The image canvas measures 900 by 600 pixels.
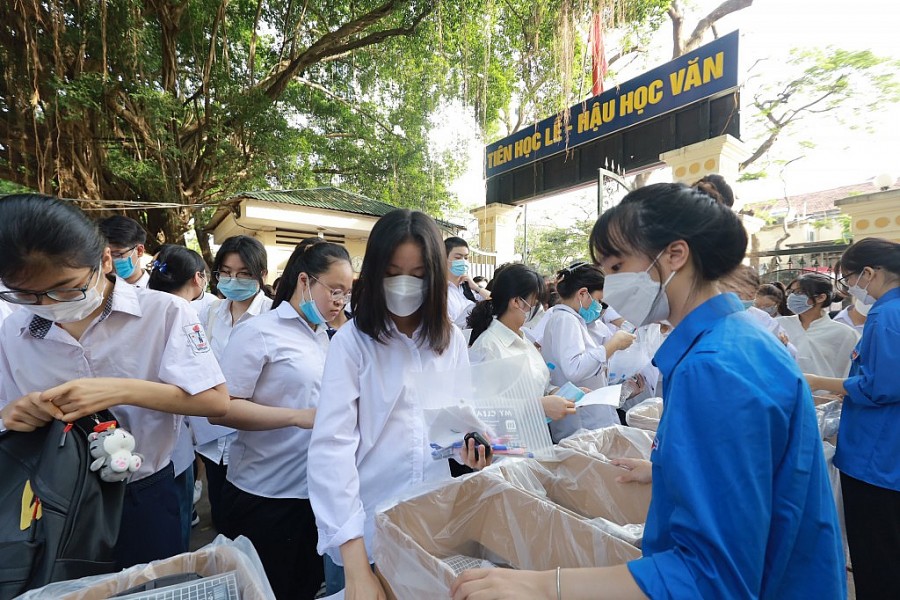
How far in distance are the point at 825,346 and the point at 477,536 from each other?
395 centimetres

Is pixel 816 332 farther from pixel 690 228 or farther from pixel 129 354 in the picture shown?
pixel 129 354

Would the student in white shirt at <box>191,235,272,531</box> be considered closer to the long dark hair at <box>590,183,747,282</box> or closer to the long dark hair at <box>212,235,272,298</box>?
the long dark hair at <box>212,235,272,298</box>

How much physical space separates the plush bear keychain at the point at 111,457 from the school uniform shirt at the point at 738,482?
118 cm

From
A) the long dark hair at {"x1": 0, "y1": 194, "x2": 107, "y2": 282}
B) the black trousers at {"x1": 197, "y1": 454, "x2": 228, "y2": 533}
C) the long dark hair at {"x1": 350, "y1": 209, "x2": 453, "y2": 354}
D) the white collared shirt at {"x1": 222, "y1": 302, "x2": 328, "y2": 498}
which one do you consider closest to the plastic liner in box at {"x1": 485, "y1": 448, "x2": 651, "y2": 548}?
the long dark hair at {"x1": 350, "y1": 209, "x2": 453, "y2": 354}

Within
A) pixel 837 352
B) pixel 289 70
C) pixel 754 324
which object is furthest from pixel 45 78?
pixel 837 352

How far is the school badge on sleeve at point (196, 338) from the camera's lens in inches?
56.7

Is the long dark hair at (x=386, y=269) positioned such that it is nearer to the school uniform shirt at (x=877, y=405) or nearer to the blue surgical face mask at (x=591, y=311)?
the school uniform shirt at (x=877, y=405)

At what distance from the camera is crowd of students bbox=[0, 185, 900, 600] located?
0.71 metres

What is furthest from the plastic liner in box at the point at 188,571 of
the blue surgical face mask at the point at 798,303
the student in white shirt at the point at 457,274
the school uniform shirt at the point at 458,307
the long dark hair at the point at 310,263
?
the blue surgical face mask at the point at 798,303

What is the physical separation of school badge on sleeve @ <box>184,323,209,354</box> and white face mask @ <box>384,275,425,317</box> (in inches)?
24.9

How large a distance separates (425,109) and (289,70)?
11.0 feet

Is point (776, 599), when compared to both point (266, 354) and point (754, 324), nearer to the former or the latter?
point (754, 324)

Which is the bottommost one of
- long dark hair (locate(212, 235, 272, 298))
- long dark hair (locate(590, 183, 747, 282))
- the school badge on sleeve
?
the school badge on sleeve

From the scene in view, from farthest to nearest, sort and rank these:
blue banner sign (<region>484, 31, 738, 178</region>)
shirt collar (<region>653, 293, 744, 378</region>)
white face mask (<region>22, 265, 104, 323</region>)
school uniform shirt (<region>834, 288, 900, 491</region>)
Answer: blue banner sign (<region>484, 31, 738, 178</region>) < school uniform shirt (<region>834, 288, 900, 491</region>) < white face mask (<region>22, 265, 104, 323</region>) < shirt collar (<region>653, 293, 744, 378</region>)
